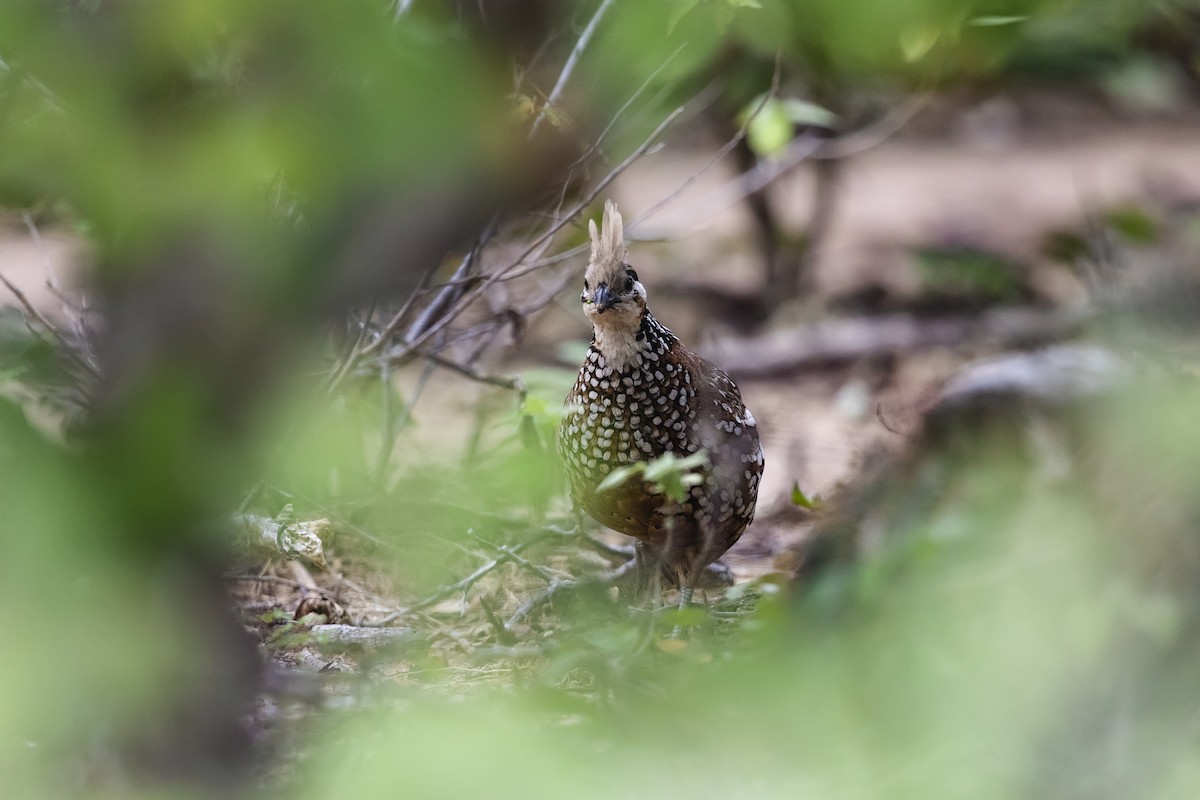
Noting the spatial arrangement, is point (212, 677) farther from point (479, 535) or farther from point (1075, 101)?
point (1075, 101)

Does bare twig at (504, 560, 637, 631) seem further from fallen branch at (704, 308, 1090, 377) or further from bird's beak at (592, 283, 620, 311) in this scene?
fallen branch at (704, 308, 1090, 377)

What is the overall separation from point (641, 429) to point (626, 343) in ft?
0.82

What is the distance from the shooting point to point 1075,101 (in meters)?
11.5

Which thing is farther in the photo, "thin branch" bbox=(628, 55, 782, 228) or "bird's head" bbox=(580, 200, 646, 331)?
"thin branch" bbox=(628, 55, 782, 228)

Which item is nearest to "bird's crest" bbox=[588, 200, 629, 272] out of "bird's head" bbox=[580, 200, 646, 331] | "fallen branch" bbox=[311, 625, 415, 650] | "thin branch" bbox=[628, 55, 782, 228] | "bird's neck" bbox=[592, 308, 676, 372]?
"bird's head" bbox=[580, 200, 646, 331]

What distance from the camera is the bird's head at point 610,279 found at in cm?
312

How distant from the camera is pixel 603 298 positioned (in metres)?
3.16

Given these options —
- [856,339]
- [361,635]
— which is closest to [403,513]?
[361,635]

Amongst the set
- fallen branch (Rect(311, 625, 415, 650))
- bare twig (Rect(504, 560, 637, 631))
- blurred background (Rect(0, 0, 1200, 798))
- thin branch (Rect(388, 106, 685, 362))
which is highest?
thin branch (Rect(388, 106, 685, 362))

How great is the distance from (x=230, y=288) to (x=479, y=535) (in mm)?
1438

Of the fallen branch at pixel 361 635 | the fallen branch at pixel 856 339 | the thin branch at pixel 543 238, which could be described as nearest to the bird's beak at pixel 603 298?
the thin branch at pixel 543 238

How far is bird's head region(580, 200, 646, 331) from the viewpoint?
3125 mm

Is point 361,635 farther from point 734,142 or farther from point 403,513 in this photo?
point 734,142

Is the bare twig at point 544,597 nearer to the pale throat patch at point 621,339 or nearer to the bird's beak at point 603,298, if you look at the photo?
the pale throat patch at point 621,339
